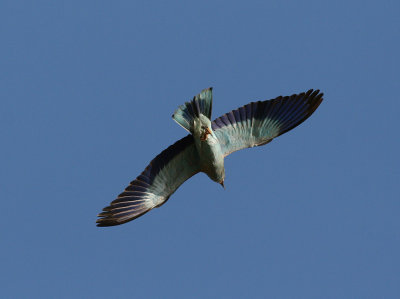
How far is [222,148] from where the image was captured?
51.8 ft

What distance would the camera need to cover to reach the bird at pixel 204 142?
1516cm

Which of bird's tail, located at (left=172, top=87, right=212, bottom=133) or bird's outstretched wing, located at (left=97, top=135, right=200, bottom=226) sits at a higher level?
bird's tail, located at (left=172, top=87, right=212, bottom=133)

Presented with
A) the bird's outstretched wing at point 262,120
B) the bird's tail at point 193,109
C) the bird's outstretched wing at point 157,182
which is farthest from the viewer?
the bird's outstretched wing at point 262,120

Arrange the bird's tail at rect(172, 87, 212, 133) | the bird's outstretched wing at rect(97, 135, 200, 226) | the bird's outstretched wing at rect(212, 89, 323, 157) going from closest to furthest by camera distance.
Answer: the bird's tail at rect(172, 87, 212, 133) < the bird's outstretched wing at rect(97, 135, 200, 226) < the bird's outstretched wing at rect(212, 89, 323, 157)

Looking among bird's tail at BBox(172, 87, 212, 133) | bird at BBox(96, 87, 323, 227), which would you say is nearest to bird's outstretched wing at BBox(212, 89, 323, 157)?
bird at BBox(96, 87, 323, 227)

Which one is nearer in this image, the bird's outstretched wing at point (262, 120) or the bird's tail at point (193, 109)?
the bird's tail at point (193, 109)

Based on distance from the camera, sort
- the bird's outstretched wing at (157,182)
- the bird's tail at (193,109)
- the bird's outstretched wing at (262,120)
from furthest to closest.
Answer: the bird's outstretched wing at (262,120)
the bird's outstretched wing at (157,182)
the bird's tail at (193,109)

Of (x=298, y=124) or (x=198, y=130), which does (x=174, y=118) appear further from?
(x=298, y=124)

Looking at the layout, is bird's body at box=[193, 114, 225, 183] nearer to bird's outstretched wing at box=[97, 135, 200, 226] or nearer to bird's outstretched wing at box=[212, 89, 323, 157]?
bird's outstretched wing at box=[97, 135, 200, 226]

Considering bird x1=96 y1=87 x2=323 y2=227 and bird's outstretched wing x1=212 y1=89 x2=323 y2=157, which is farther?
bird's outstretched wing x1=212 y1=89 x2=323 y2=157

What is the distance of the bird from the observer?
15156 millimetres

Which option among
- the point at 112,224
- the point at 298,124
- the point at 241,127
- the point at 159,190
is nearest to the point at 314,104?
the point at 298,124

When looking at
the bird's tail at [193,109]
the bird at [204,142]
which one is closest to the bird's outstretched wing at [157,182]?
the bird at [204,142]

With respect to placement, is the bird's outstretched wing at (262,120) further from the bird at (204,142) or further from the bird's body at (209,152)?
the bird's body at (209,152)
